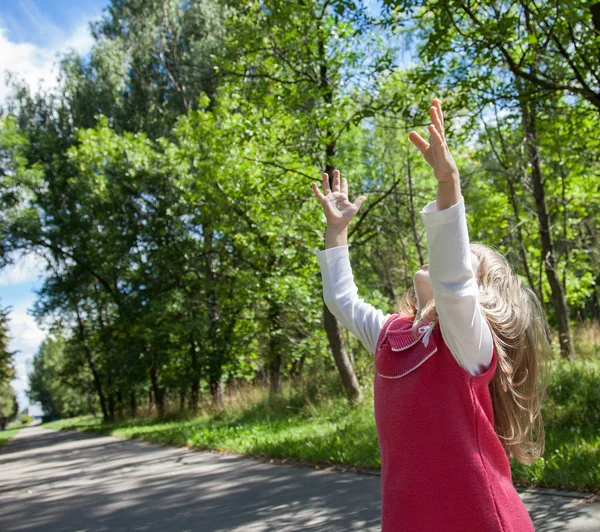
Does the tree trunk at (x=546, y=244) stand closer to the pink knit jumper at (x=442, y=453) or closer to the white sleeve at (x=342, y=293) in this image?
the white sleeve at (x=342, y=293)

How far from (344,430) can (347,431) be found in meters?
0.14

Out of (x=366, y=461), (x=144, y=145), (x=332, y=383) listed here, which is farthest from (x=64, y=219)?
(x=366, y=461)

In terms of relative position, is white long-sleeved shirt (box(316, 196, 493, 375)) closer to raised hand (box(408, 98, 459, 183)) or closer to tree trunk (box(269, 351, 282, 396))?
raised hand (box(408, 98, 459, 183))

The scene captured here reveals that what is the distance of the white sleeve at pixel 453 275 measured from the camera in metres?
1.70

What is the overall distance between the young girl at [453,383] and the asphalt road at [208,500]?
9.99 ft

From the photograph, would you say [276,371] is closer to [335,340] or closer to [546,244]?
[335,340]

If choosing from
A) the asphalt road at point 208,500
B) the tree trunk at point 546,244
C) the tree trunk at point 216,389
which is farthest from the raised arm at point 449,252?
the tree trunk at point 216,389

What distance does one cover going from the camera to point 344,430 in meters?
9.83

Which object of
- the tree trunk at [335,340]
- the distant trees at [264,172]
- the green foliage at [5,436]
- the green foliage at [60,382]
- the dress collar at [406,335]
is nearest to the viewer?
the dress collar at [406,335]

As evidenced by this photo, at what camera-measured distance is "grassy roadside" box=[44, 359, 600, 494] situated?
595 cm

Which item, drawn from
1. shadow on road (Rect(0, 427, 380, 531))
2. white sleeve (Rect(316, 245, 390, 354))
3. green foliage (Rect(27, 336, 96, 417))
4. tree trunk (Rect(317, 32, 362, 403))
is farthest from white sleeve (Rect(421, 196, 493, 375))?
green foliage (Rect(27, 336, 96, 417))

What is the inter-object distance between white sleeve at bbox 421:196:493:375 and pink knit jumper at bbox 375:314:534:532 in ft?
0.43

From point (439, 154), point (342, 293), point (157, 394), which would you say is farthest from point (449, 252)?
point (157, 394)

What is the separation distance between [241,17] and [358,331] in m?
12.1
